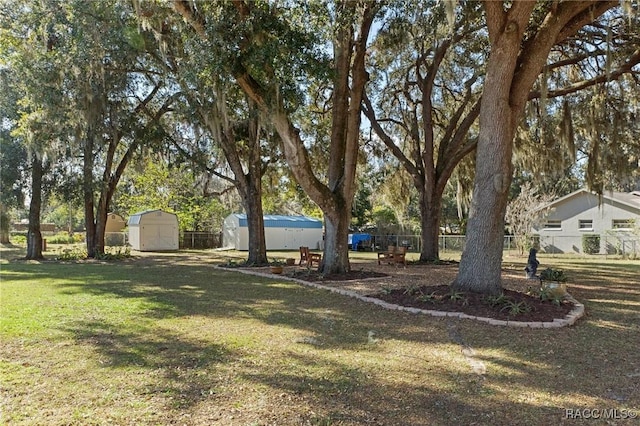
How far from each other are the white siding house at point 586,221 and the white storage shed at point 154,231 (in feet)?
68.1

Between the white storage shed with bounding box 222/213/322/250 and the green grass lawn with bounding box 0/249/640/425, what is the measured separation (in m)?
19.2

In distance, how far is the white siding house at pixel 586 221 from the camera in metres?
22.6

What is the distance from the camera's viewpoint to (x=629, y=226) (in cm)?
2262

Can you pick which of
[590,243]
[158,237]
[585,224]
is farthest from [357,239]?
[585,224]

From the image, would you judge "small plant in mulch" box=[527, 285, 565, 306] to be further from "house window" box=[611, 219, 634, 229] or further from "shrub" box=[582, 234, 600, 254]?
"house window" box=[611, 219, 634, 229]

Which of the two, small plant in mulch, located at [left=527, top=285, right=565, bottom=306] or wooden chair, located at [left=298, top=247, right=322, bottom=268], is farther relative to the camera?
wooden chair, located at [left=298, top=247, right=322, bottom=268]

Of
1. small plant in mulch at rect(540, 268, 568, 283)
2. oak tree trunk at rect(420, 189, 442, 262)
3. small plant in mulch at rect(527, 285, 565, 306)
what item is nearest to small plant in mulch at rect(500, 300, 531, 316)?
small plant in mulch at rect(527, 285, 565, 306)

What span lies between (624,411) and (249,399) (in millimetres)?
2616

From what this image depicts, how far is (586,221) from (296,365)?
1004 inches

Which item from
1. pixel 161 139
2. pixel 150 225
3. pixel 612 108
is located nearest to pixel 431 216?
pixel 612 108

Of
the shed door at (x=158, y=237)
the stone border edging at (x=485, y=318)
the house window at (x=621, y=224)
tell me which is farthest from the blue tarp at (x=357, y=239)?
the stone border edging at (x=485, y=318)

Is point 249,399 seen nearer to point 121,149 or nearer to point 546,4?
point 546,4

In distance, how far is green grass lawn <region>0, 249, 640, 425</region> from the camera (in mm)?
2980

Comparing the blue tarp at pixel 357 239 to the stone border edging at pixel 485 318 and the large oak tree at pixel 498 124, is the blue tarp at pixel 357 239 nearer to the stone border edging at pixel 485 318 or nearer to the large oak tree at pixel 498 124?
the stone border edging at pixel 485 318
